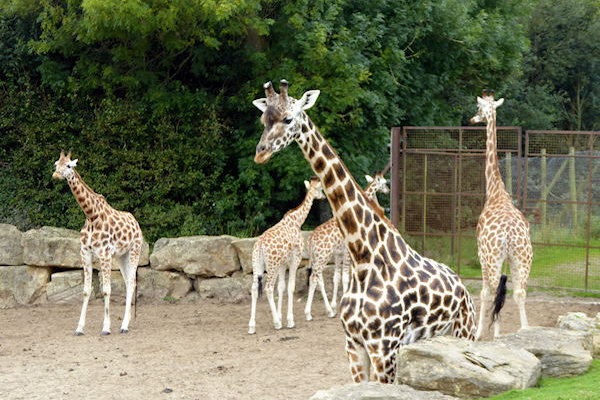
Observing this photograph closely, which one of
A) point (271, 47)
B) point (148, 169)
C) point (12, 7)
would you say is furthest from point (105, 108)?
point (271, 47)

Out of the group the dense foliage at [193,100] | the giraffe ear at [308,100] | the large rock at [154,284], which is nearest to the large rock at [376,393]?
the giraffe ear at [308,100]

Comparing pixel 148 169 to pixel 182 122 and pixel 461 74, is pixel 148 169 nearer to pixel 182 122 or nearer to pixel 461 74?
pixel 182 122

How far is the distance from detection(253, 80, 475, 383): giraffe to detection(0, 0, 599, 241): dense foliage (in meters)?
7.97

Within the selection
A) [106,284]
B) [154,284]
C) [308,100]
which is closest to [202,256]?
[154,284]

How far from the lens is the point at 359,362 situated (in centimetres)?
488

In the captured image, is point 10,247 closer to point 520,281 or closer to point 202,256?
point 202,256

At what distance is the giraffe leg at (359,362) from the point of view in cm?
485

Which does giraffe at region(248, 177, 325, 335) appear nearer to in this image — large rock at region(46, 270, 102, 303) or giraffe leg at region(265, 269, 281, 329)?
giraffe leg at region(265, 269, 281, 329)

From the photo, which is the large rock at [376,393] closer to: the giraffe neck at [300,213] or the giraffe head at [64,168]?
the giraffe neck at [300,213]

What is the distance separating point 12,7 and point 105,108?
7.47ft

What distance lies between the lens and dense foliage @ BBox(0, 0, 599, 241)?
13.1 meters

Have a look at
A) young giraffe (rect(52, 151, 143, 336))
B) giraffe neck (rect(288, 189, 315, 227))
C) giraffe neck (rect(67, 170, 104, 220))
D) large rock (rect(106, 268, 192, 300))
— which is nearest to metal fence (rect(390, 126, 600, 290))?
giraffe neck (rect(288, 189, 315, 227))

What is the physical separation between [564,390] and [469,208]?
934 cm

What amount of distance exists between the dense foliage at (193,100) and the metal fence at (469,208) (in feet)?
3.76
